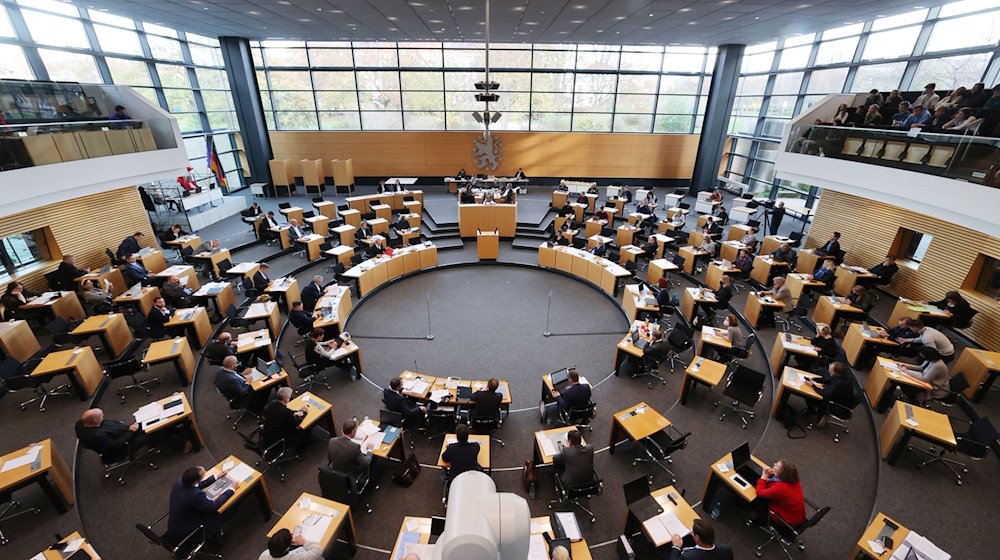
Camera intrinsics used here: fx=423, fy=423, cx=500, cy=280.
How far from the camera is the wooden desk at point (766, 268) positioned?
12.4 metres

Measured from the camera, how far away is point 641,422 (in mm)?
7055

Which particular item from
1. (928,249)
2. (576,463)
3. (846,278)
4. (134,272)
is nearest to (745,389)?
(576,463)

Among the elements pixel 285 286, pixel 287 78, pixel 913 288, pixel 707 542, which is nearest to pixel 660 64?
pixel 913 288

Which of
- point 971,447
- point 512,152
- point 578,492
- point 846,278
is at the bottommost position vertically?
point 578,492

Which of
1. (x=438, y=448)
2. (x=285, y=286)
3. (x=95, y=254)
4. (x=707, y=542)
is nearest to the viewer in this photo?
(x=707, y=542)

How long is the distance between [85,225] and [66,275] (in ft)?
7.28

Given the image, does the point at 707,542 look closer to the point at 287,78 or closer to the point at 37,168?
the point at 37,168

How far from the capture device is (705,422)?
7996mm

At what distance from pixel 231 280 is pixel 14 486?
7.65 metres

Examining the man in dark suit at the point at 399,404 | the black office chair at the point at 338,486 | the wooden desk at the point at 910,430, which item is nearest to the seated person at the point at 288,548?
the black office chair at the point at 338,486

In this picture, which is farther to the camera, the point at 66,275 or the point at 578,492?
the point at 66,275

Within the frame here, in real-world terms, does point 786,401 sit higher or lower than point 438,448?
higher

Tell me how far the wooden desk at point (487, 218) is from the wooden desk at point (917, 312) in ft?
37.3

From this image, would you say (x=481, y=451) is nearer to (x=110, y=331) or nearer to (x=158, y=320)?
(x=158, y=320)
